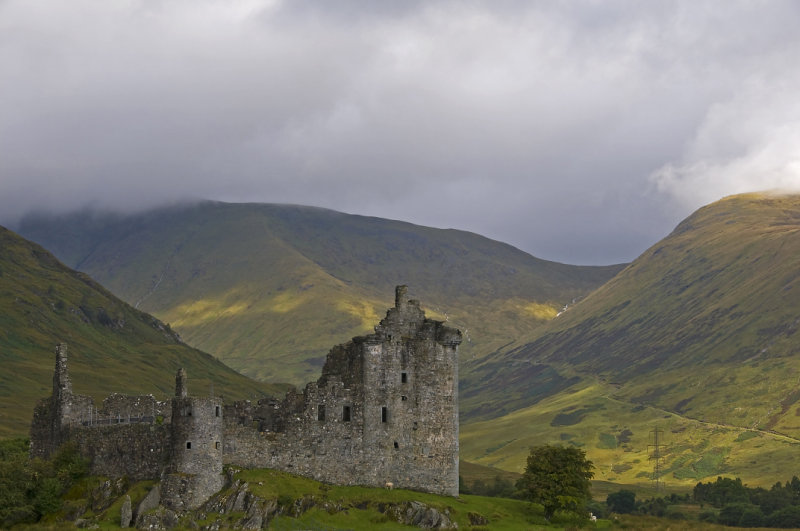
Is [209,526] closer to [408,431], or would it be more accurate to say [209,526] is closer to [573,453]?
[408,431]

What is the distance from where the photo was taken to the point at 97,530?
5719 centimetres

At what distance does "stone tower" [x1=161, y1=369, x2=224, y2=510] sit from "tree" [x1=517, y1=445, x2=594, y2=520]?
22156mm

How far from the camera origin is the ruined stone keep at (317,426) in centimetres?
6291

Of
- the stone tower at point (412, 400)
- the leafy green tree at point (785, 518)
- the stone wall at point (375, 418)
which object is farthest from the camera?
the leafy green tree at point (785, 518)

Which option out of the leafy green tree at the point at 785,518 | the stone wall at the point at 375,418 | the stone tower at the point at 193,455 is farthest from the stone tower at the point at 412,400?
the leafy green tree at the point at 785,518

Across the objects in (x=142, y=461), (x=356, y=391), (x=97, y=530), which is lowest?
(x=97, y=530)

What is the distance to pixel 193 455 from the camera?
62188 millimetres

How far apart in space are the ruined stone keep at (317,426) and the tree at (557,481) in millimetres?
5572

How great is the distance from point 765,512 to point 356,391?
8986 centimetres

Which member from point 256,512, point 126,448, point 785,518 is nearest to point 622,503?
point 785,518

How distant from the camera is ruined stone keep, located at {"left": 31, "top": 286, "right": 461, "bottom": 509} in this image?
6291 centimetres

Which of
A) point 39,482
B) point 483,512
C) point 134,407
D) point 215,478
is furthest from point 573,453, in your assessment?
point 39,482

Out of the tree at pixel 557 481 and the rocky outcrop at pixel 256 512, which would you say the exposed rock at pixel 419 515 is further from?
the tree at pixel 557 481

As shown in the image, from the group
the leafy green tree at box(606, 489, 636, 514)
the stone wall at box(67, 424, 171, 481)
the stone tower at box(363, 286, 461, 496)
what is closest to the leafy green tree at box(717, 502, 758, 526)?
the leafy green tree at box(606, 489, 636, 514)
